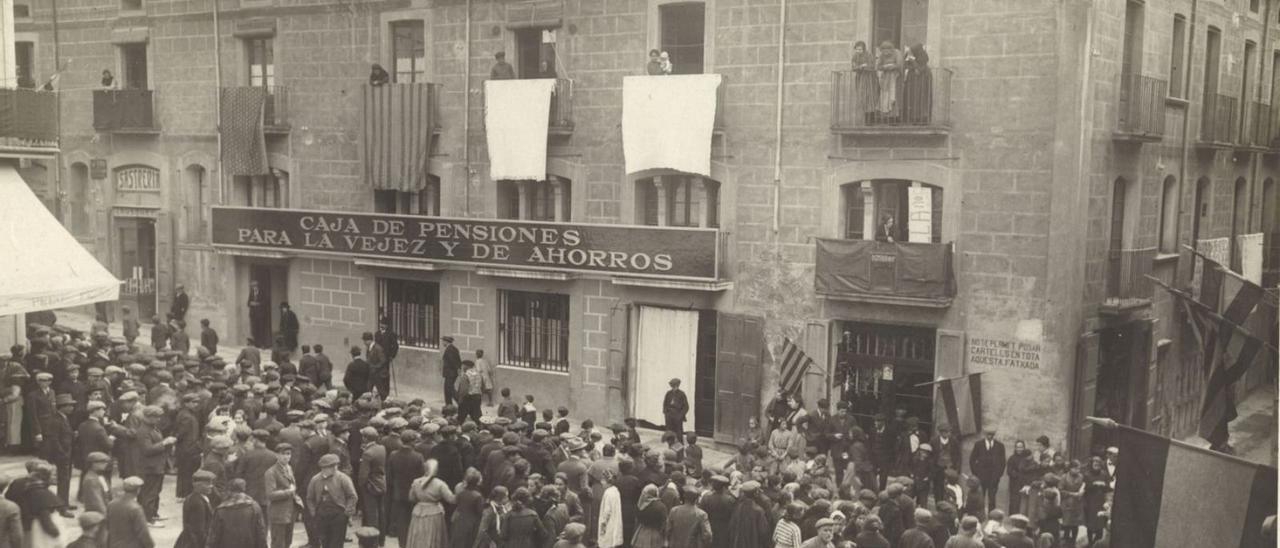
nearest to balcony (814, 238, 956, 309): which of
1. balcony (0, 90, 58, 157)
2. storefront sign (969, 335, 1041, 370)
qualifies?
storefront sign (969, 335, 1041, 370)

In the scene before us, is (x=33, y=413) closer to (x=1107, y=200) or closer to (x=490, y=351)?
(x=490, y=351)

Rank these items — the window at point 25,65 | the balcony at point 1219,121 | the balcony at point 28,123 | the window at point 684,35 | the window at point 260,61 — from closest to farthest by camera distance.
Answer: the balcony at point 28,123 < the balcony at point 1219,121 < the window at point 25,65 < the window at point 684,35 < the window at point 260,61

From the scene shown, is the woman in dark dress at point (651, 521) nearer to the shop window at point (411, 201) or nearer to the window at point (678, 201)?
the window at point (678, 201)

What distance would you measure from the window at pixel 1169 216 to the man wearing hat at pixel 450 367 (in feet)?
39.1

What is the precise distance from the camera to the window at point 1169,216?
17984 mm

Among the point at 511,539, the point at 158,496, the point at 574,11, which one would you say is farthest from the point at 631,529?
the point at 574,11

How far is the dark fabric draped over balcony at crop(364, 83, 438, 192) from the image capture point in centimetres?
2100

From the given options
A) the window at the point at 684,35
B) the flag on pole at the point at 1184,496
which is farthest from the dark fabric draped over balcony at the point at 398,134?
the flag on pole at the point at 1184,496

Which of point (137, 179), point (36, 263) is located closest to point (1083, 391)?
point (36, 263)

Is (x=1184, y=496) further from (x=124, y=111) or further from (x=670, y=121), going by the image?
(x=124, y=111)

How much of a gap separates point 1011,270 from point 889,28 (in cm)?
416

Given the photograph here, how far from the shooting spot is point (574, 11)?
19.4 metres

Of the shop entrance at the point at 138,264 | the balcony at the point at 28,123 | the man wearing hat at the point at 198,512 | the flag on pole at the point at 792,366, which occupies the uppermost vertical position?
the balcony at the point at 28,123

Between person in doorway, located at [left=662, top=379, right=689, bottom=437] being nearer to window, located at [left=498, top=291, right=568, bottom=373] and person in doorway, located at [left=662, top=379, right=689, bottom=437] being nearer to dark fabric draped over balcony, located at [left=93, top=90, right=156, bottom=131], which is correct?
window, located at [left=498, top=291, right=568, bottom=373]
